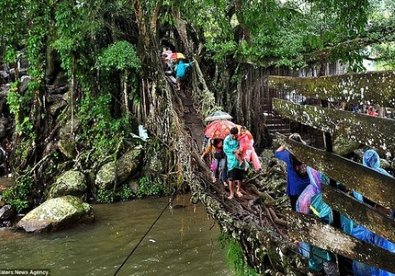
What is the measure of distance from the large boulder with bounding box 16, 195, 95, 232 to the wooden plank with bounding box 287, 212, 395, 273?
22.4 ft

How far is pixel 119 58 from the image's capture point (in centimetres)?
1041

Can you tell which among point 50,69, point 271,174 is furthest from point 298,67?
point 50,69

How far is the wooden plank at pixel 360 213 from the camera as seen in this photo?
1.67 m

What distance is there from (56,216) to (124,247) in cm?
168

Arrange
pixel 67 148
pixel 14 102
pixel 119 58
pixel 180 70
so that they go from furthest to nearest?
pixel 14 102 → pixel 180 70 → pixel 67 148 → pixel 119 58

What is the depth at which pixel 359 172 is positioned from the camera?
1.74 m

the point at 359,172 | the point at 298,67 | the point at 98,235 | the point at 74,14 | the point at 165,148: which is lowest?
the point at 98,235

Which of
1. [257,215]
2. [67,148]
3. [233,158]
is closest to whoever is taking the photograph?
[257,215]

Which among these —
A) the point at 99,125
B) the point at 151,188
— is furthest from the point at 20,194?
the point at 151,188

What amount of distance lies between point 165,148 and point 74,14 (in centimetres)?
415

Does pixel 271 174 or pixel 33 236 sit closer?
pixel 271 174

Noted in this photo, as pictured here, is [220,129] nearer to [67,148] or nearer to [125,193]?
[125,193]

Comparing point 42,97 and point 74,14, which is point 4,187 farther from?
point 74,14

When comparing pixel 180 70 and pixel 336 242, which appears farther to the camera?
pixel 180 70
